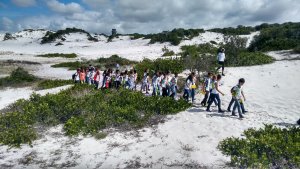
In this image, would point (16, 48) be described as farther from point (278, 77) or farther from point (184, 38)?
point (278, 77)

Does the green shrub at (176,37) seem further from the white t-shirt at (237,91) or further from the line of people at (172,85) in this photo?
the white t-shirt at (237,91)

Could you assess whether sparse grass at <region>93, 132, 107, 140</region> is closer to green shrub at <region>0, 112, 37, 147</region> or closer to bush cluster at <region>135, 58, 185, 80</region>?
green shrub at <region>0, 112, 37, 147</region>

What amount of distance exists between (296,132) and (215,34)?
42.2 meters

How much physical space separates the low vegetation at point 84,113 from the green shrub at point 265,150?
11.8 ft

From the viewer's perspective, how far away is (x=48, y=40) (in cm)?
5472

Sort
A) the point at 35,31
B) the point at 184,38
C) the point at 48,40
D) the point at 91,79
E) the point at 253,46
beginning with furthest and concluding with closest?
the point at 35,31
the point at 48,40
the point at 184,38
the point at 253,46
the point at 91,79

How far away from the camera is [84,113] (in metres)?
13.1

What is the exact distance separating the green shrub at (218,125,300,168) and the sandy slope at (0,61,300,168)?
0.42 metres

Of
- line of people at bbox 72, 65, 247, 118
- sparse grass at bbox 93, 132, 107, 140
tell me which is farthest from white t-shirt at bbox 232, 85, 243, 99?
sparse grass at bbox 93, 132, 107, 140

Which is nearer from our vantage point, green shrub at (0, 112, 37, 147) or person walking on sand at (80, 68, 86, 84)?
green shrub at (0, 112, 37, 147)

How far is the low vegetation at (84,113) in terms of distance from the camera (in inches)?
447

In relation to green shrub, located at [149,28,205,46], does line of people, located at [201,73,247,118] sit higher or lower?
lower


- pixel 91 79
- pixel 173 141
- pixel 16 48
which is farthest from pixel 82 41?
pixel 173 141

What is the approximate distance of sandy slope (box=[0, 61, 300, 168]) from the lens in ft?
30.4
